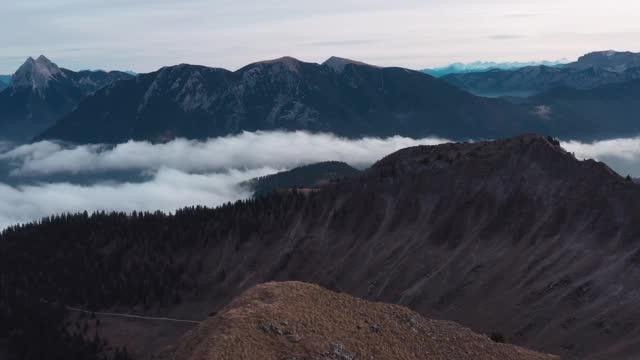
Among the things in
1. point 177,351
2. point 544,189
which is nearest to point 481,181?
point 544,189

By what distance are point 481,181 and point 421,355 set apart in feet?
381

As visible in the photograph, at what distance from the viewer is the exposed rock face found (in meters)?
82.1

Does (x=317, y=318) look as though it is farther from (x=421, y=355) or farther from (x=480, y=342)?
(x=480, y=342)

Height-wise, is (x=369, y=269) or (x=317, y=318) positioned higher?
(x=317, y=318)

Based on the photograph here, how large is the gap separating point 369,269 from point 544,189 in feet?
172

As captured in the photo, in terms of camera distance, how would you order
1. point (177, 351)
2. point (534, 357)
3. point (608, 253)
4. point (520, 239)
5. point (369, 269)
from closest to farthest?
point (177, 351) → point (534, 357) → point (608, 253) → point (520, 239) → point (369, 269)

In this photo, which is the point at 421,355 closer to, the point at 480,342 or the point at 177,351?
the point at 480,342

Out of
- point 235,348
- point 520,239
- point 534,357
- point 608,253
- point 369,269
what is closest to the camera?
point 235,348

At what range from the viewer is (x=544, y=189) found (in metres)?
181

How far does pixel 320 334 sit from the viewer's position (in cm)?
8656

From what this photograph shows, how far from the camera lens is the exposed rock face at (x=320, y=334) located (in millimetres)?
82125

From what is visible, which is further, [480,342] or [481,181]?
[481,181]

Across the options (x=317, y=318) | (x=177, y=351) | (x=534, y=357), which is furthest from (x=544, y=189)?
(x=177, y=351)

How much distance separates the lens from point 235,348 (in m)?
79.9
